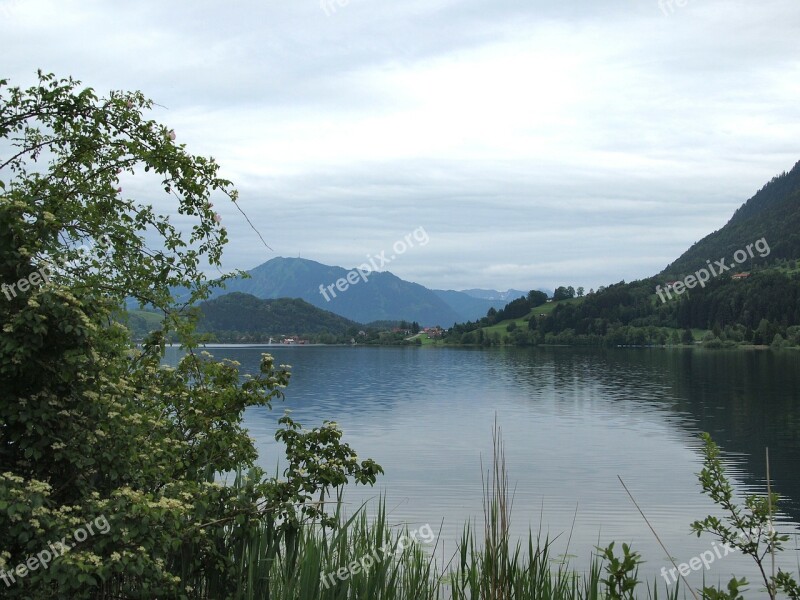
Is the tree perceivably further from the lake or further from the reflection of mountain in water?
the reflection of mountain in water

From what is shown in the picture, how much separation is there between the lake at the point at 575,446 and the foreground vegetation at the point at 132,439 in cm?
284

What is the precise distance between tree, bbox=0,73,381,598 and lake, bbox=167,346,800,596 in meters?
3.14

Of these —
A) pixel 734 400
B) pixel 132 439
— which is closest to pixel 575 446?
pixel 734 400

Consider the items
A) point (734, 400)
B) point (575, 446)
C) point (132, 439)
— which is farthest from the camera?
point (734, 400)

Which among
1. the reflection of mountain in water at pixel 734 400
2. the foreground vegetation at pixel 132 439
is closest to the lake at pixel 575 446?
the reflection of mountain in water at pixel 734 400

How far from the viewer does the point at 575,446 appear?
40.9 metres

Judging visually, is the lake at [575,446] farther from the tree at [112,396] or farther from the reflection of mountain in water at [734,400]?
the tree at [112,396]

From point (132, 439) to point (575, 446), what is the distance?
122ft

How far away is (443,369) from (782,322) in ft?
333

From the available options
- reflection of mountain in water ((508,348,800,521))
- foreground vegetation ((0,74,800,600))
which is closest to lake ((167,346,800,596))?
reflection of mountain in water ((508,348,800,521))

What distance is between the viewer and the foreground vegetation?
18.2ft

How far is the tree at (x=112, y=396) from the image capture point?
5.50 metres

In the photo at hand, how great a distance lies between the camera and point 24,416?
5488 mm

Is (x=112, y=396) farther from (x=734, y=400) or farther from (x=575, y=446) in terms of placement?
(x=734, y=400)
